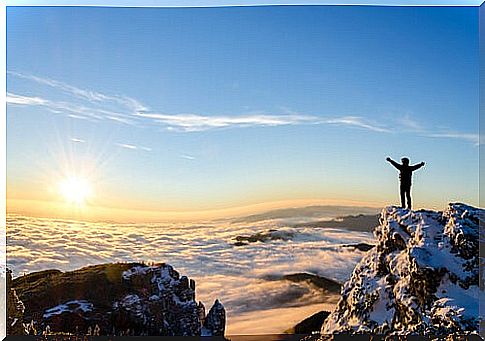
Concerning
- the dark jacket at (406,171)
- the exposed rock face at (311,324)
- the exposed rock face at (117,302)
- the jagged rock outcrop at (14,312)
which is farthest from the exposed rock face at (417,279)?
the jagged rock outcrop at (14,312)

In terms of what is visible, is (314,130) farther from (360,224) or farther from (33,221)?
(33,221)

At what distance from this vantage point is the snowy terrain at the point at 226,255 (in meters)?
6.66

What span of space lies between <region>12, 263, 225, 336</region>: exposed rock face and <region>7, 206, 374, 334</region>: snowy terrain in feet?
0.23

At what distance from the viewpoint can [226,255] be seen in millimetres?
6770

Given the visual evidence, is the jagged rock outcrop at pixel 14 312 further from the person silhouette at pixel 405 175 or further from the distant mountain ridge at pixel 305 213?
the person silhouette at pixel 405 175

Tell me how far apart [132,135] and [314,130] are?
1.23 metres

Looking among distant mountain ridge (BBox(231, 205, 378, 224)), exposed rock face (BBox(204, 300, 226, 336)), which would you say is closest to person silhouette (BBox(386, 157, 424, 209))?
distant mountain ridge (BBox(231, 205, 378, 224))

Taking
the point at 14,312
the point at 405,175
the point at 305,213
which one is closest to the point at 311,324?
the point at 305,213

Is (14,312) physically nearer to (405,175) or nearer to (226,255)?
(226,255)

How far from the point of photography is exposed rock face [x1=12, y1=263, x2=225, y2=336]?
659cm

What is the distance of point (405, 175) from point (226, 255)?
133 cm

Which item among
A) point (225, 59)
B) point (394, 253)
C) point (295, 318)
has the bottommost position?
point (295, 318)

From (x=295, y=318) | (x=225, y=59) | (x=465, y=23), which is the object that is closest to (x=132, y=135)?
(x=225, y=59)

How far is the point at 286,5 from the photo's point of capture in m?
6.81
